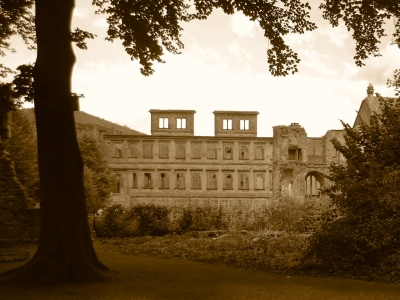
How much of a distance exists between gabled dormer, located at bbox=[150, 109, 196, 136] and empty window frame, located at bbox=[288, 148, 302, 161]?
12.8 metres

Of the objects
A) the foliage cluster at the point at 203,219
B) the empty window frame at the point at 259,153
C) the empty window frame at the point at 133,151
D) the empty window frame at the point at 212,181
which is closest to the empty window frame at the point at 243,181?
the empty window frame at the point at 259,153

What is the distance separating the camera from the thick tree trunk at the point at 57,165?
945cm

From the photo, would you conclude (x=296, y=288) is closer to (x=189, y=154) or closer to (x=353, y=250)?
(x=353, y=250)

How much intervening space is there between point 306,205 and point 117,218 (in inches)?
365

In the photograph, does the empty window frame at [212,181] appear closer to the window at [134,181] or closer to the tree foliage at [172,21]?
the window at [134,181]

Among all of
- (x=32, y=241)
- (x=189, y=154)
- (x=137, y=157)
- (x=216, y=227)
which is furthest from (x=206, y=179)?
(x=32, y=241)

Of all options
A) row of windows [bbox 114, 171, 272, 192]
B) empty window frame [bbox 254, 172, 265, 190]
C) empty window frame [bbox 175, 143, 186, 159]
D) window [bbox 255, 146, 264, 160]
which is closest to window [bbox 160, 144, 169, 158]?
empty window frame [bbox 175, 143, 186, 159]

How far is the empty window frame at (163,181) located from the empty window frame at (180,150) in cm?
271

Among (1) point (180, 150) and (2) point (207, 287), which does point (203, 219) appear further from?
(1) point (180, 150)

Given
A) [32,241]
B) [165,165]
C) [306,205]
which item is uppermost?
[165,165]

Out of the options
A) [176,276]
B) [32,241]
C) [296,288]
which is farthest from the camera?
[32,241]

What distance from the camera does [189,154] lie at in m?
55.6

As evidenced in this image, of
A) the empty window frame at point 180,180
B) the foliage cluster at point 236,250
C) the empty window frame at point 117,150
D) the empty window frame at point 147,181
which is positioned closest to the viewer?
the foliage cluster at point 236,250

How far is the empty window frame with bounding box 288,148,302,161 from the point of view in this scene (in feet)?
181
